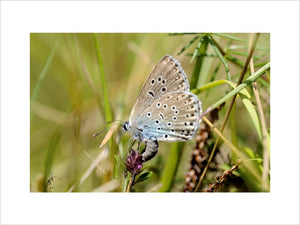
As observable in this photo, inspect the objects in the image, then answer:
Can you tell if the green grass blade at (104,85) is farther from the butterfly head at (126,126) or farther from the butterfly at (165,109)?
the butterfly at (165,109)

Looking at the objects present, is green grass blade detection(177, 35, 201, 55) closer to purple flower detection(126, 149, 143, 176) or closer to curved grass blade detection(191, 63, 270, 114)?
curved grass blade detection(191, 63, 270, 114)

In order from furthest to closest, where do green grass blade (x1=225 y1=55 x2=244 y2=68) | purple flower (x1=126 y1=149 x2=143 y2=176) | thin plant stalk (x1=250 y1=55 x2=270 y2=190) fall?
green grass blade (x1=225 y1=55 x2=244 y2=68) < thin plant stalk (x1=250 y1=55 x2=270 y2=190) < purple flower (x1=126 y1=149 x2=143 y2=176)

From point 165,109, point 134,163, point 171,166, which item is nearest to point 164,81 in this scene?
point 165,109

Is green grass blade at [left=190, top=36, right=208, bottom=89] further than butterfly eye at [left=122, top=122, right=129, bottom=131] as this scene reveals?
Yes

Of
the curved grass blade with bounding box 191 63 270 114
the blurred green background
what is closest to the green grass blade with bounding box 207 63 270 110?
the curved grass blade with bounding box 191 63 270 114

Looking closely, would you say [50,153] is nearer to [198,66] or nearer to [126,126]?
[126,126]

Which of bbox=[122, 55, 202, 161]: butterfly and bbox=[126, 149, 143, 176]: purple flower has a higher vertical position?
bbox=[122, 55, 202, 161]: butterfly

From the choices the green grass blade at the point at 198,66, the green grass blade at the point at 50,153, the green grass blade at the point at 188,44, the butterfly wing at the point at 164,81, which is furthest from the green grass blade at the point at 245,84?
the green grass blade at the point at 50,153
